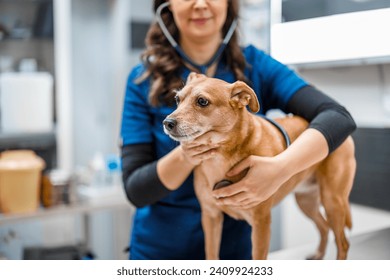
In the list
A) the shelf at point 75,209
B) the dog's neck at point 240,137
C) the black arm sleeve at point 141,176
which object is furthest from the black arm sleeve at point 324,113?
the shelf at point 75,209

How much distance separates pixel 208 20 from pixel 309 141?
0.66ft

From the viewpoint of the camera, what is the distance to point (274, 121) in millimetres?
573

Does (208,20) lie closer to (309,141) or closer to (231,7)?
(231,7)

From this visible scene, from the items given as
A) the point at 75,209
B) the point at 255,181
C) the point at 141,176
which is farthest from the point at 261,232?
the point at 75,209

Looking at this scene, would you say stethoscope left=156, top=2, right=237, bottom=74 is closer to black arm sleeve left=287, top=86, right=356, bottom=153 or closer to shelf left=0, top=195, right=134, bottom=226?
black arm sleeve left=287, top=86, right=356, bottom=153

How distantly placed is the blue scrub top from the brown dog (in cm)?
3

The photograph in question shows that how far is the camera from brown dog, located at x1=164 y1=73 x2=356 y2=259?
1.63 ft

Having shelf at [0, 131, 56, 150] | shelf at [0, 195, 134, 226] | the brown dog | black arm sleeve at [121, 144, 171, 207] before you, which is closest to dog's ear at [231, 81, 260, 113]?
the brown dog

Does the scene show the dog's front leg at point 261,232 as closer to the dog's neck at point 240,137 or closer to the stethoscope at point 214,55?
the dog's neck at point 240,137

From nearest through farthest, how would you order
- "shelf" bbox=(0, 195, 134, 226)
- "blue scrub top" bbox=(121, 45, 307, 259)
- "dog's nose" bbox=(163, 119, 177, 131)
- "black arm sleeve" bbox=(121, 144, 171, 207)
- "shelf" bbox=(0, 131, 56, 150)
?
1. "dog's nose" bbox=(163, 119, 177, 131)
2. "blue scrub top" bbox=(121, 45, 307, 259)
3. "black arm sleeve" bbox=(121, 144, 171, 207)
4. "shelf" bbox=(0, 195, 134, 226)
5. "shelf" bbox=(0, 131, 56, 150)

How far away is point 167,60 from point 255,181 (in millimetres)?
227

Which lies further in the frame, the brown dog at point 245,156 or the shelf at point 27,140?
the shelf at point 27,140

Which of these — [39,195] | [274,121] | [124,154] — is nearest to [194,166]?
[274,121]

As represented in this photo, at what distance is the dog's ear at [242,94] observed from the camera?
1.62 feet
